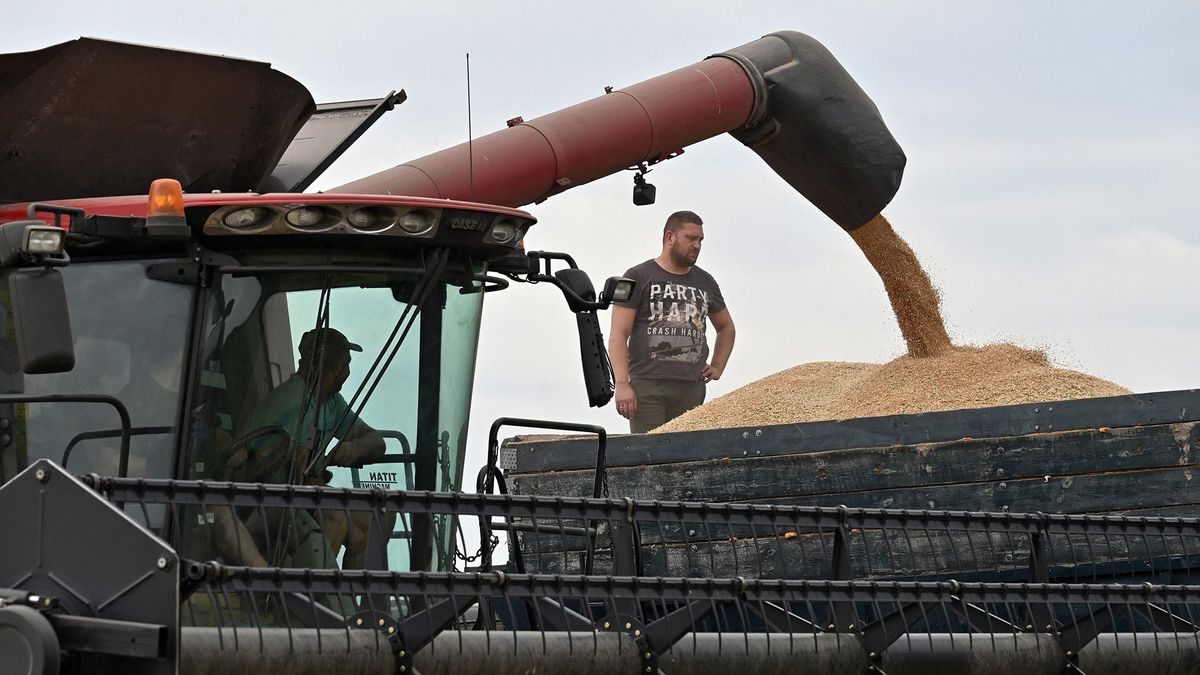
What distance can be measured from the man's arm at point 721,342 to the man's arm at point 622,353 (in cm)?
65

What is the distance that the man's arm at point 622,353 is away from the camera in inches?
374

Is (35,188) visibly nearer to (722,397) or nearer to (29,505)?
(29,505)

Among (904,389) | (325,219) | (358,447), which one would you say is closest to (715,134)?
(904,389)

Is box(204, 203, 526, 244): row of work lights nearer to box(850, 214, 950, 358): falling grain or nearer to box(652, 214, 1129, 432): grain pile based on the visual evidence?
box(652, 214, 1129, 432): grain pile

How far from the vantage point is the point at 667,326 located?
9648 mm

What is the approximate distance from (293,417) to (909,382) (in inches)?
195

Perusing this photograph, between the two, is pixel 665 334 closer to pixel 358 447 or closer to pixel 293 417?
pixel 358 447

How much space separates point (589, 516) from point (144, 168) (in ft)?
8.67

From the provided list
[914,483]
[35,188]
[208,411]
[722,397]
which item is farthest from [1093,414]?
[35,188]

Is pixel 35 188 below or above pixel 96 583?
above

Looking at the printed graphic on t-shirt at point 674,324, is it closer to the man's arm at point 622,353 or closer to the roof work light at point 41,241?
the man's arm at point 622,353

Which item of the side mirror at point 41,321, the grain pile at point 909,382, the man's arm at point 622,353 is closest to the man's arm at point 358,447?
the side mirror at point 41,321

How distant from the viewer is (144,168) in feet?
21.1

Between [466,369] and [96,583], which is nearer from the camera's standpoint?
[96,583]
